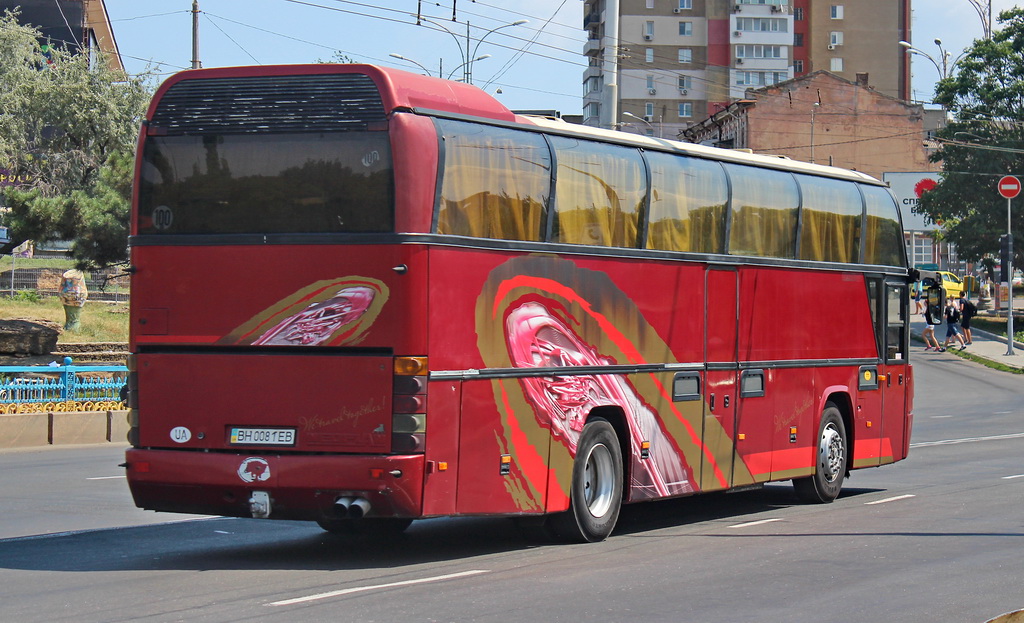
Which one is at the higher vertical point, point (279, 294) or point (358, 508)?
point (279, 294)

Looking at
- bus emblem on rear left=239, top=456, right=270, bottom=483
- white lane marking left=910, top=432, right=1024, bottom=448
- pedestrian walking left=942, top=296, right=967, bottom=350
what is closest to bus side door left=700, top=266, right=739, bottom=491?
bus emblem on rear left=239, top=456, right=270, bottom=483

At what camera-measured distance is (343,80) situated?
9695 millimetres

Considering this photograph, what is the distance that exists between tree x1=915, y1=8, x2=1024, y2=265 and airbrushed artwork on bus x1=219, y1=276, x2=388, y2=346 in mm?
50597

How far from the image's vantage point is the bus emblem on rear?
379 inches

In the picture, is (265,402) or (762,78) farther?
(762,78)

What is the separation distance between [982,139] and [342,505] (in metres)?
53.8

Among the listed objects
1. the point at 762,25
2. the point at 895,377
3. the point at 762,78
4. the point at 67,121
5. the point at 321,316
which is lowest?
the point at 895,377

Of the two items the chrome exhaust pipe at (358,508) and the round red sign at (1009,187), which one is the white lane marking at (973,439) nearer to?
the chrome exhaust pipe at (358,508)

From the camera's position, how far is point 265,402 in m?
9.76

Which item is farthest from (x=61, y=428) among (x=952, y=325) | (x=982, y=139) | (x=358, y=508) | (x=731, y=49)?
(x=731, y=49)

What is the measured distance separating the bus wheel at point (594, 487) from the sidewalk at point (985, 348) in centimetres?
3401

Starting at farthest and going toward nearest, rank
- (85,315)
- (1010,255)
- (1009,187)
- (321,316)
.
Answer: (1009,187)
(1010,255)
(85,315)
(321,316)

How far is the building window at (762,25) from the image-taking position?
104m

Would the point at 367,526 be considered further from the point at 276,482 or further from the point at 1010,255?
the point at 1010,255
